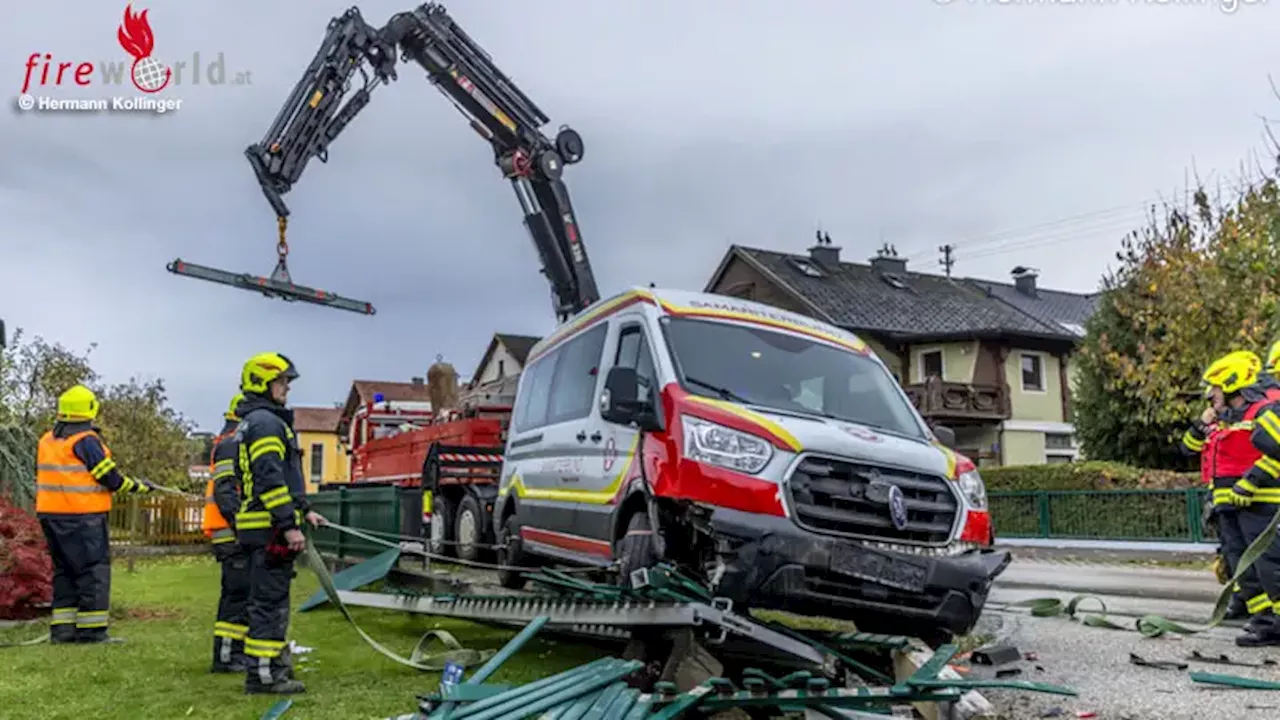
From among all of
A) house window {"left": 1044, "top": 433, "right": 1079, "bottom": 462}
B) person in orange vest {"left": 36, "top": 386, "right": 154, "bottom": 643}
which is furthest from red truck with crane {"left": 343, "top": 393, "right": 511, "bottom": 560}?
house window {"left": 1044, "top": 433, "right": 1079, "bottom": 462}

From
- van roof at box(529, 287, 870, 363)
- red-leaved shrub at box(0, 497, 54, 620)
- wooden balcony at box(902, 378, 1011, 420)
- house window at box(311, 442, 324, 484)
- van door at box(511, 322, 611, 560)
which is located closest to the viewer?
van roof at box(529, 287, 870, 363)

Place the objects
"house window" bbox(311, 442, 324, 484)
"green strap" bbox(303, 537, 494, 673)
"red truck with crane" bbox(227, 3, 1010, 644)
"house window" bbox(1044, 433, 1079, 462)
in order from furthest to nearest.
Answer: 1. "house window" bbox(311, 442, 324, 484)
2. "house window" bbox(1044, 433, 1079, 462)
3. "green strap" bbox(303, 537, 494, 673)
4. "red truck with crane" bbox(227, 3, 1010, 644)

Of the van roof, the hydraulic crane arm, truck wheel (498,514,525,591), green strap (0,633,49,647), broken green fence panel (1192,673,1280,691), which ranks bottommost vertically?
green strap (0,633,49,647)

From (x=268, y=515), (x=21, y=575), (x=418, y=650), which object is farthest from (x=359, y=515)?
(x=268, y=515)

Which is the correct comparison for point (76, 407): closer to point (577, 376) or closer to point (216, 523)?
point (216, 523)

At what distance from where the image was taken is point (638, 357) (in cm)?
664

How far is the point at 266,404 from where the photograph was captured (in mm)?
6387

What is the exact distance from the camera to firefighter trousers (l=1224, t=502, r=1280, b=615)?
7289 millimetres

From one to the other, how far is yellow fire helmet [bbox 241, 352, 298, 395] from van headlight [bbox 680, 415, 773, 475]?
259 cm

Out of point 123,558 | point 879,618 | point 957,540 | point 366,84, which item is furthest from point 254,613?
point 123,558

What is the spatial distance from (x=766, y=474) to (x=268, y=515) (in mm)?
2986

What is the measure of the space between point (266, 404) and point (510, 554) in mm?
2709

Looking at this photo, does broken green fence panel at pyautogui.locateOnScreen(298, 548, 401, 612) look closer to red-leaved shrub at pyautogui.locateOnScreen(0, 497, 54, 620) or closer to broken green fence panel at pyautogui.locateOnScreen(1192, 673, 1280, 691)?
red-leaved shrub at pyautogui.locateOnScreen(0, 497, 54, 620)

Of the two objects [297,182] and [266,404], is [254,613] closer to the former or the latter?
[266,404]
